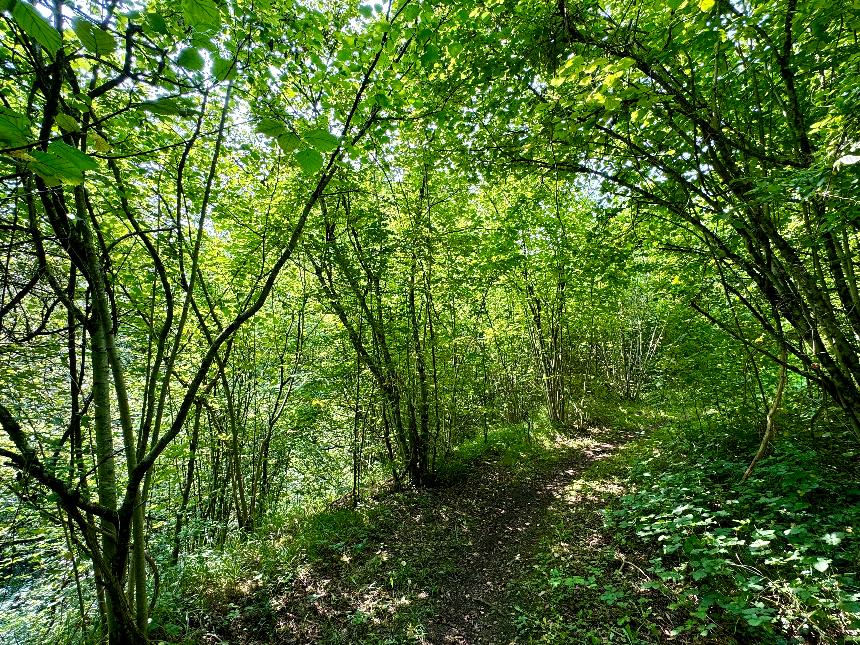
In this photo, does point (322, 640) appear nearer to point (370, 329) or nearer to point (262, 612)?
point (262, 612)

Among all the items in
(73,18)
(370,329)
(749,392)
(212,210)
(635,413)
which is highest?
(212,210)

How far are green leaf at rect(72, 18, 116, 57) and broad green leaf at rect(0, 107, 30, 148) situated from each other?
23cm

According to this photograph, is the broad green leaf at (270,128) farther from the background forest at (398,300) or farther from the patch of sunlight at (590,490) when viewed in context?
the patch of sunlight at (590,490)

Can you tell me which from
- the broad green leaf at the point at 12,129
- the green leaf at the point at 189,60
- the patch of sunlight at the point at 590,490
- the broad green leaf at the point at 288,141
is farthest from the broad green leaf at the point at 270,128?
the patch of sunlight at the point at 590,490

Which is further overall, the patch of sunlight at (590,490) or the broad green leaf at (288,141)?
the patch of sunlight at (590,490)

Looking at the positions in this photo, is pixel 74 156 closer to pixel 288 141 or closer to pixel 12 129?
pixel 12 129

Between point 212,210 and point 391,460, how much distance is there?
214 inches

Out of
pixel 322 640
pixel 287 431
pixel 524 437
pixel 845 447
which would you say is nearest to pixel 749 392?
pixel 845 447

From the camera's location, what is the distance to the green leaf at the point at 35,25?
0.69 meters

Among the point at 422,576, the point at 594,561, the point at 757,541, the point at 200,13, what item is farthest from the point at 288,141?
the point at 422,576

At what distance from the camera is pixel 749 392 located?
6492 millimetres

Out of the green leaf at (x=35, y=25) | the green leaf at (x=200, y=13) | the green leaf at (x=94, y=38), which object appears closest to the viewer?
the green leaf at (x=35, y=25)

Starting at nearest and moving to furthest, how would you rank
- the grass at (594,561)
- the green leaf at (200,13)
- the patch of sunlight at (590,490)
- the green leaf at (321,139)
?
the green leaf at (321,139) → the green leaf at (200,13) → the grass at (594,561) → the patch of sunlight at (590,490)

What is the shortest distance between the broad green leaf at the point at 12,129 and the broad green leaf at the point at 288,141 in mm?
501
